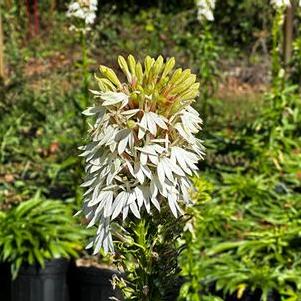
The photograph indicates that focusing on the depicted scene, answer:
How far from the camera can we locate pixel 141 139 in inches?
97.0

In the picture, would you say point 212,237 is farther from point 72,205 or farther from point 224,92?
point 224,92

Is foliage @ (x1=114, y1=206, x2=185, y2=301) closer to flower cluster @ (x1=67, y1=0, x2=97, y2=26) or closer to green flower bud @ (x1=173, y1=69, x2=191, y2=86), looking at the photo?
green flower bud @ (x1=173, y1=69, x2=191, y2=86)

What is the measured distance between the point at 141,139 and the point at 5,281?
3272 mm

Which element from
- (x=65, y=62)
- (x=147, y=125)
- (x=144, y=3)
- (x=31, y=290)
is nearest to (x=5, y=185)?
(x=31, y=290)

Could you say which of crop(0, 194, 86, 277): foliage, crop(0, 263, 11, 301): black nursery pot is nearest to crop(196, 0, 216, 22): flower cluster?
crop(0, 194, 86, 277): foliage

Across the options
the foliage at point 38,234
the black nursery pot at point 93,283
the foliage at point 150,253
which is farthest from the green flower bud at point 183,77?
the foliage at point 38,234

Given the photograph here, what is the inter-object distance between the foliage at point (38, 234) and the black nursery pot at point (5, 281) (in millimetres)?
129

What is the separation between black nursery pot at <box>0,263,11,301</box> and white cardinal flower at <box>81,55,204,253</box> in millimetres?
3033

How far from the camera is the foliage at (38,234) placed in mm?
5207

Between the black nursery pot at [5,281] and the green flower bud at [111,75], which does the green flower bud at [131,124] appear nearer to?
the green flower bud at [111,75]

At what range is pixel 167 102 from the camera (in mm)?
2490

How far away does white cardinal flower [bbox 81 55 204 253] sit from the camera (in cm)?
245

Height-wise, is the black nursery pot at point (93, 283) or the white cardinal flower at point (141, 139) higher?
the white cardinal flower at point (141, 139)

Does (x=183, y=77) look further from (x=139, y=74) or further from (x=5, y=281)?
(x=5, y=281)
